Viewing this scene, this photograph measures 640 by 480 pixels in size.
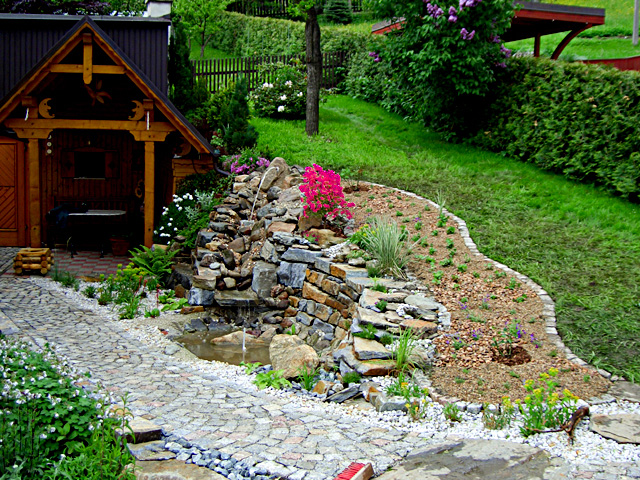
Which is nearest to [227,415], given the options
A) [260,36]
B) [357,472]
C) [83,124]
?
[357,472]

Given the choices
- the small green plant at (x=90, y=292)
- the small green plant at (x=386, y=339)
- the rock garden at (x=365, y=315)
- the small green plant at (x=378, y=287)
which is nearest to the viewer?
the rock garden at (x=365, y=315)

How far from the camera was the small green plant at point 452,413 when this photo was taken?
5684 mm

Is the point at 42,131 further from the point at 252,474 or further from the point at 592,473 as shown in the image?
the point at 592,473

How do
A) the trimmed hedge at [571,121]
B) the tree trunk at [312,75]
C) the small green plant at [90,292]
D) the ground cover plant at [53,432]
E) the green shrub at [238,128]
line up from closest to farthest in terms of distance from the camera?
1. the ground cover plant at [53,432]
2. the small green plant at [90,292]
3. the trimmed hedge at [571,121]
4. the green shrub at [238,128]
5. the tree trunk at [312,75]

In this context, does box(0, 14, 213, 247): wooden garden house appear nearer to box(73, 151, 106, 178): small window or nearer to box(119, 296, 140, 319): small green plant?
box(73, 151, 106, 178): small window

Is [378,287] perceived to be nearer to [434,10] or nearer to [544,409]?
[544,409]

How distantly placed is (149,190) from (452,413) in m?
8.15

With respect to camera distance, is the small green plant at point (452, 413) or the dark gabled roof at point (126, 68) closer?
the small green plant at point (452, 413)

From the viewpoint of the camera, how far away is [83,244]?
14.6 metres

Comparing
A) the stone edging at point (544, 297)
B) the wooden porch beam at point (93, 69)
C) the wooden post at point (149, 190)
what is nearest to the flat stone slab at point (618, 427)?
the stone edging at point (544, 297)

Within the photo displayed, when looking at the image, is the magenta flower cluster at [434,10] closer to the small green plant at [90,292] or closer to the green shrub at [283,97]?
the green shrub at [283,97]

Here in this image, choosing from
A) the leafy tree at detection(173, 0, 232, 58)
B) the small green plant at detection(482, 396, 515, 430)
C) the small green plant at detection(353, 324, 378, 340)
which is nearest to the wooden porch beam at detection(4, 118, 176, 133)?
the small green plant at detection(353, 324, 378, 340)

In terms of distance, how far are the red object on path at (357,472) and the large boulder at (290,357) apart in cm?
242

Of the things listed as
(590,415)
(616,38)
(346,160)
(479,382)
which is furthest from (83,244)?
(616,38)
